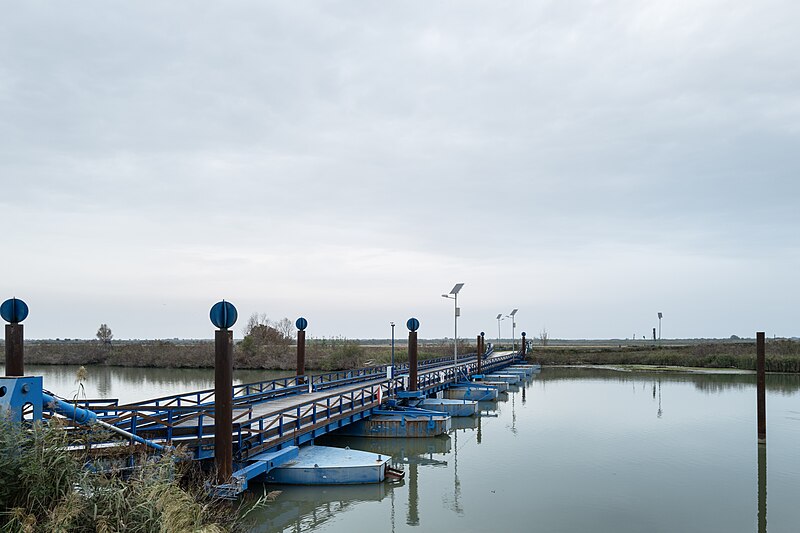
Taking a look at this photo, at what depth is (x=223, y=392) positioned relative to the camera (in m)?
15.5

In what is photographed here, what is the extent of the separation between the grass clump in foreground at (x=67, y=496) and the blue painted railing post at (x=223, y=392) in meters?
5.95

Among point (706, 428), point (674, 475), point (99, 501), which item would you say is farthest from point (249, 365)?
point (99, 501)

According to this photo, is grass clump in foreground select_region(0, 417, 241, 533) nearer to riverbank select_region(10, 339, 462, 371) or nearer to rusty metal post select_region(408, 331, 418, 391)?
rusty metal post select_region(408, 331, 418, 391)

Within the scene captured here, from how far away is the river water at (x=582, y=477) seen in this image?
56.5 feet

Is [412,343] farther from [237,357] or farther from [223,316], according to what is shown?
[237,357]

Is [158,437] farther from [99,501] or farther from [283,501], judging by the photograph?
[99,501]

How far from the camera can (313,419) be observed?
72.0ft

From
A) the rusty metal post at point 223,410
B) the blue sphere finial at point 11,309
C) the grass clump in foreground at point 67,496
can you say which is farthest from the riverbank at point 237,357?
the grass clump in foreground at point 67,496

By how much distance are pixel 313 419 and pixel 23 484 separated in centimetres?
1368

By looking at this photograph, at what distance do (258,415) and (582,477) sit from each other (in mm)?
11694

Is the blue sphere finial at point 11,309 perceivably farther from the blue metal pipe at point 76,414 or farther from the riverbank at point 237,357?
the riverbank at point 237,357

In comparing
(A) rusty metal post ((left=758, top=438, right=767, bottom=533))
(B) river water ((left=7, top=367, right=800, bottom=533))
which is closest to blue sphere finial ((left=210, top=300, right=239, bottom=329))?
(B) river water ((left=7, top=367, right=800, bottom=533))

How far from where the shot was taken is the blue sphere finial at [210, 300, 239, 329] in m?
15.7

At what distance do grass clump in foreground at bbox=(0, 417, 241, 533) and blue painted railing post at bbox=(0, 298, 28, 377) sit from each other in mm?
5610
